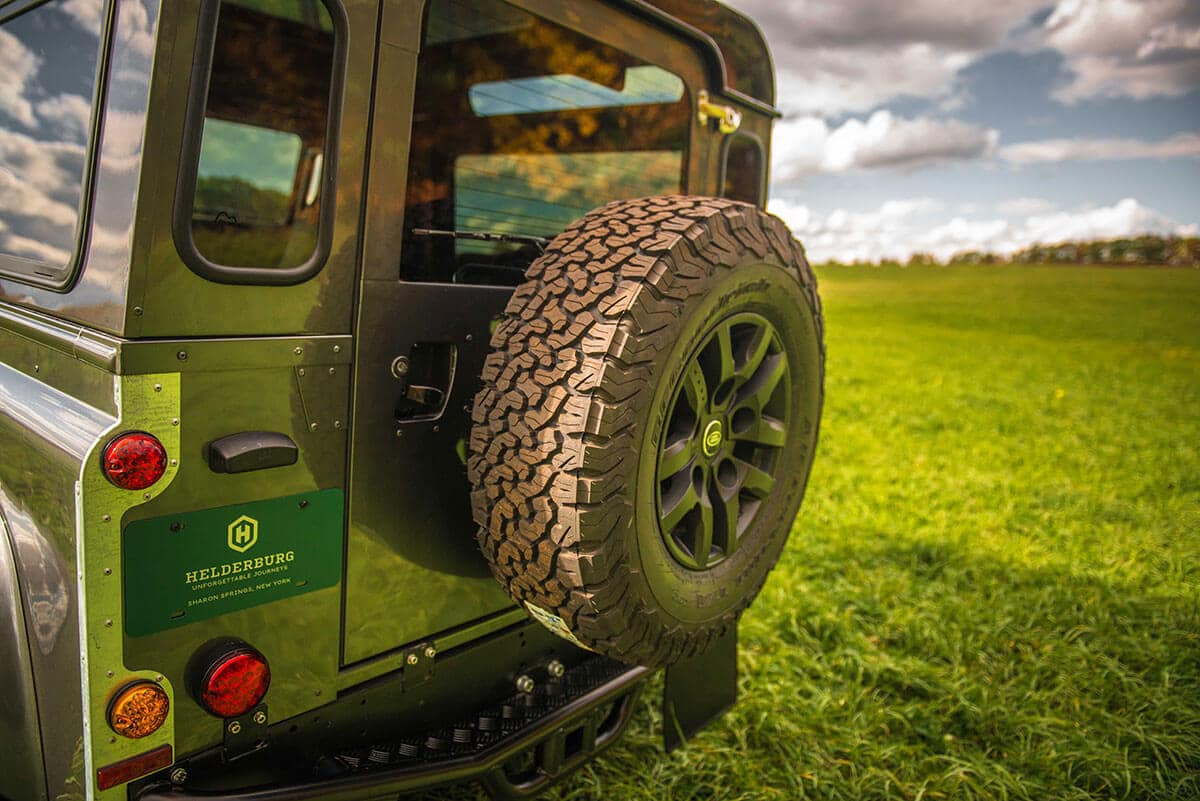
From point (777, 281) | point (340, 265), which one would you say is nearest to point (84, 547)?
point (340, 265)

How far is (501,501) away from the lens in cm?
177

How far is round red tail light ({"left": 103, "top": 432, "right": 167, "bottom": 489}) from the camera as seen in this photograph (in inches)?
55.7

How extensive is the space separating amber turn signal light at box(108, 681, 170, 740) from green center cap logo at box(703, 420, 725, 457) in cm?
127

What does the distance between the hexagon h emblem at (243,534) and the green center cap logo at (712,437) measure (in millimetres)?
1038

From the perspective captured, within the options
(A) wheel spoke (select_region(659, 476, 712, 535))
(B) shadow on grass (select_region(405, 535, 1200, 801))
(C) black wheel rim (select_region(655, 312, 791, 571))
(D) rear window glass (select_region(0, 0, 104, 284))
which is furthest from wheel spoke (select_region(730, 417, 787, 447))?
(D) rear window glass (select_region(0, 0, 104, 284))

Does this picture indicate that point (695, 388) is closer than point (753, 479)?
Yes

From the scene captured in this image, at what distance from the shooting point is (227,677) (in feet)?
5.31

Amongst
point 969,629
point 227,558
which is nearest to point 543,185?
point 227,558

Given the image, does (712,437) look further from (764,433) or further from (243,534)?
(243,534)

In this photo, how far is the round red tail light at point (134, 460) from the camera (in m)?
1.41

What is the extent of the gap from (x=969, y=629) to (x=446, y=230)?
3078mm

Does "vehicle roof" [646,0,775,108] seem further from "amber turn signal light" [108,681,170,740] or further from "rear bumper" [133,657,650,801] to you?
"amber turn signal light" [108,681,170,740]

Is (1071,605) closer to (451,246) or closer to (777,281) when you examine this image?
(777,281)

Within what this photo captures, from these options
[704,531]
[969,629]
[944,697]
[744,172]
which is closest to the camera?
[704,531]
